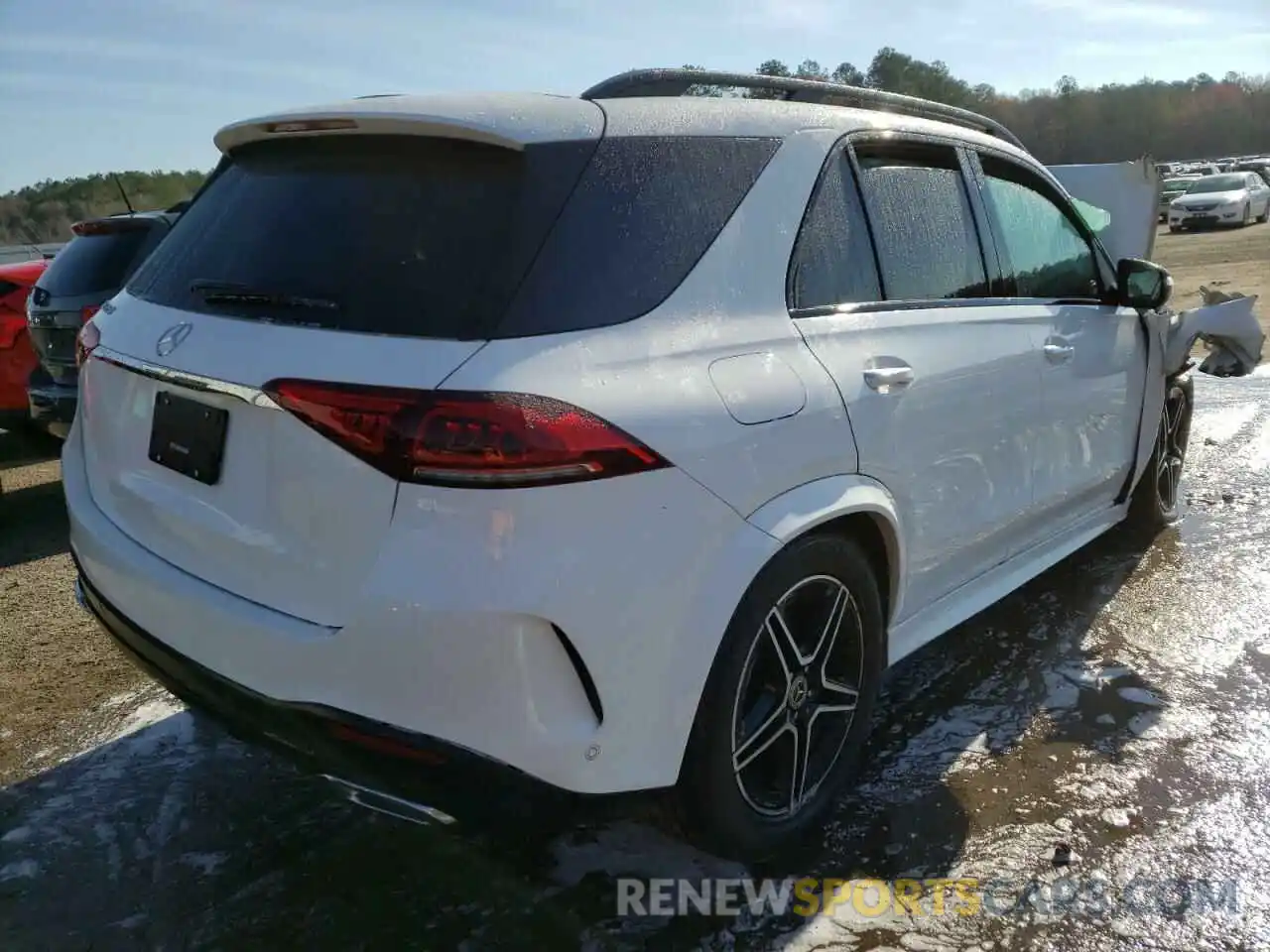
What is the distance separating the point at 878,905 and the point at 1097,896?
52 centimetres

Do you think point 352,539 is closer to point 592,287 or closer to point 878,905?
point 592,287

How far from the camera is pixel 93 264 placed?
6172 millimetres

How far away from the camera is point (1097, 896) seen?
2525 mm

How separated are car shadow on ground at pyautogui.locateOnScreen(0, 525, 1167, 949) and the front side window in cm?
141

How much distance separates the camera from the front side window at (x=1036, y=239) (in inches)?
138

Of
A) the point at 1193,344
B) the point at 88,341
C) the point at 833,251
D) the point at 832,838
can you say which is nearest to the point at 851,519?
the point at 833,251

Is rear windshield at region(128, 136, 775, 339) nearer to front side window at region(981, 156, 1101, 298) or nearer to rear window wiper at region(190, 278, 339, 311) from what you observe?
rear window wiper at region(190, 278, 339, 311)

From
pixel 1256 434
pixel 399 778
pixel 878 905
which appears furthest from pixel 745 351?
pixel 1256 434

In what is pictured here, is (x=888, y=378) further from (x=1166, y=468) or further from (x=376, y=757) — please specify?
(x=1166, y=468)

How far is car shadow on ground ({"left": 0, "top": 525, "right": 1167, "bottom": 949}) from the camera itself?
244cm

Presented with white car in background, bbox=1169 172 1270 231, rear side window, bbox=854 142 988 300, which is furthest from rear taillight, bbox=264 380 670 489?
white car in background, bbox=1169 172 1270 231

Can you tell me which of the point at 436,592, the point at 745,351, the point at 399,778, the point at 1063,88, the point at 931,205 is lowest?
the point at 399,778

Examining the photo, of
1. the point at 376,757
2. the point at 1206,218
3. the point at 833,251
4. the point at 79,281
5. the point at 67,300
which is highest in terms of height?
the point at 1206,218

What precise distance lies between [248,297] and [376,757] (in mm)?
1023
